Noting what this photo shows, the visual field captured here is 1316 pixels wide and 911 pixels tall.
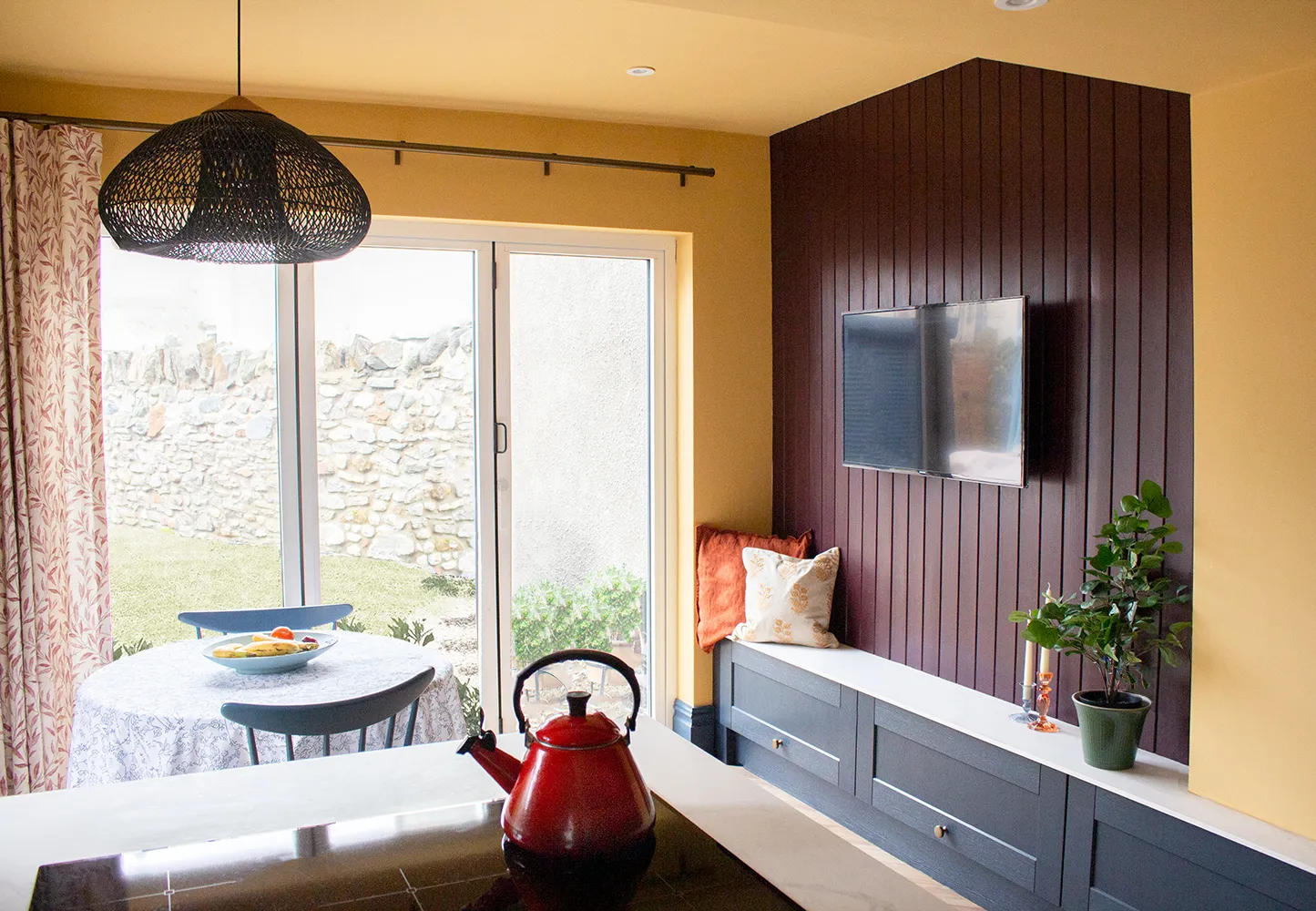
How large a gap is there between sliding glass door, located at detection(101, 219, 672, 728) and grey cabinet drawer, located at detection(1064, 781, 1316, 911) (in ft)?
7.12

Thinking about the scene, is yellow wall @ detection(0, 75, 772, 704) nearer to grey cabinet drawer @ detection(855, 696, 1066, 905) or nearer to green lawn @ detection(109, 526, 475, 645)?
grey cabinet drawer @ detection(855, 696, 1066, 905)

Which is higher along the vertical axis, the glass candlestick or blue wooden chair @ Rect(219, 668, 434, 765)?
blue wooden chair @ Rect(219, 668, 434, 765)

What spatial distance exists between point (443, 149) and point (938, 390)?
200 centimetres

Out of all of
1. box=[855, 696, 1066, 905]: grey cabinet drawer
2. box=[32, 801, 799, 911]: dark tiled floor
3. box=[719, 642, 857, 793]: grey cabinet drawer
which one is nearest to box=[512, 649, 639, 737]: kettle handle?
box=[32, 801, 799, 911]: dark tiled floor

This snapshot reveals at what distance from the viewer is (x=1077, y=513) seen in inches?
125

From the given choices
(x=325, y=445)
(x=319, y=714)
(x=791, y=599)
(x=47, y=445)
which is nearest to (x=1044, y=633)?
(x=791, y=599)

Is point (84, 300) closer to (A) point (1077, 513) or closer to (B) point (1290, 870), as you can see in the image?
(A) point (1077, 513)

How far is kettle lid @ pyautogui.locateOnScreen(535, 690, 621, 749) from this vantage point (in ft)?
4.31

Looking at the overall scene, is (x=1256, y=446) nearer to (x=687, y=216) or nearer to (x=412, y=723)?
(x=412, y=723)

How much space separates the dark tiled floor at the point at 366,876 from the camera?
1223mm

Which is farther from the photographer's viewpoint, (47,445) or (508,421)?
(508,421)

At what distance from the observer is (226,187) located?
7.31 ft

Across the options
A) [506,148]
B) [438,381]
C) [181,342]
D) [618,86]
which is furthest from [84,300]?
[618,86]

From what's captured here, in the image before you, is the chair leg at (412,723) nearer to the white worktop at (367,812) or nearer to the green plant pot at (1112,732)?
the white worktop at (367,812)
